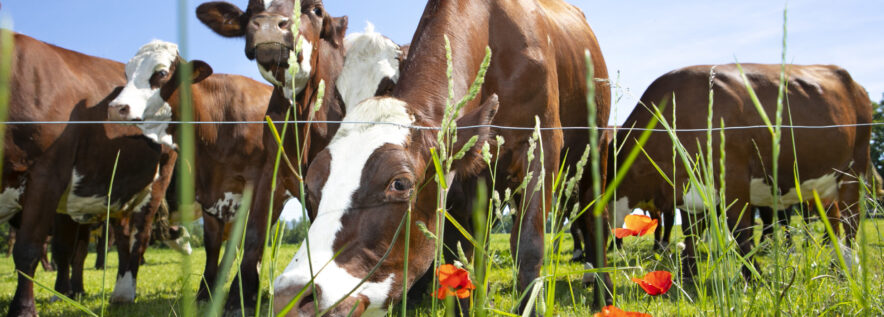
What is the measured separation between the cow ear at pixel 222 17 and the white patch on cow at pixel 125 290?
92.7 inches

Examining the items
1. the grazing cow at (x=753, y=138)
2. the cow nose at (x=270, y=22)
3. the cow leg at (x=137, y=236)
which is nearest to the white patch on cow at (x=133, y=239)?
the cow leg at (x=137, y=236)

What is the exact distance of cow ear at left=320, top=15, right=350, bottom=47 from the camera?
454 centimetres

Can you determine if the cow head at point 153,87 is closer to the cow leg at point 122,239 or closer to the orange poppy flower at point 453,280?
the cow leg at point 122,239

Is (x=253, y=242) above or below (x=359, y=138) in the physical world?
below

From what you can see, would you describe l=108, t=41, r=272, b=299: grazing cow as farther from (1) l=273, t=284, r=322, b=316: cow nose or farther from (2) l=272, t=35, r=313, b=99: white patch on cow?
(1) l=273, t=284, r=322, b=316: cow nose

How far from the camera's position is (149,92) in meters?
5.13

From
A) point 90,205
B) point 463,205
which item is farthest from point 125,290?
point 463,205

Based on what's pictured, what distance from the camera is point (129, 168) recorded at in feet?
18.5

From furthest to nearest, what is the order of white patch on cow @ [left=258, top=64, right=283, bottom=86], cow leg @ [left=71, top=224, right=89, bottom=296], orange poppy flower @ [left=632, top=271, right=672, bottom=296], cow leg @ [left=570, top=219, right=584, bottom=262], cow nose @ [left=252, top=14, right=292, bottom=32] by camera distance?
cow leg @ [left=570, top=219, right=584, bottom=262], cow leg @ [left=71, top=224, right=89, bottom=296], white patch on cow @ [left=258, top=64, right=283, bottom=86], cow nose @ [left=252, top=14, right=292, bottom=32], orange poppy flower @ [left=632, top=271, right=672, bottom=296]

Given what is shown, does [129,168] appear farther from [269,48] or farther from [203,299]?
[269,48]

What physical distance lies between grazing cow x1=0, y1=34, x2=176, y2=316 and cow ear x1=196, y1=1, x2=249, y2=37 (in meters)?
1.20

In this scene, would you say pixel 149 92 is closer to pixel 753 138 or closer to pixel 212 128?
pixel 212 128

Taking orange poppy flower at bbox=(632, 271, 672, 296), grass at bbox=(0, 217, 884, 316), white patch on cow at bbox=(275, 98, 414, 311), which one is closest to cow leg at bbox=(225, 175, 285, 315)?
grass at bbox=(0, 217, 884, 316)

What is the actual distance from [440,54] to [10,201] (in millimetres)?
3672
